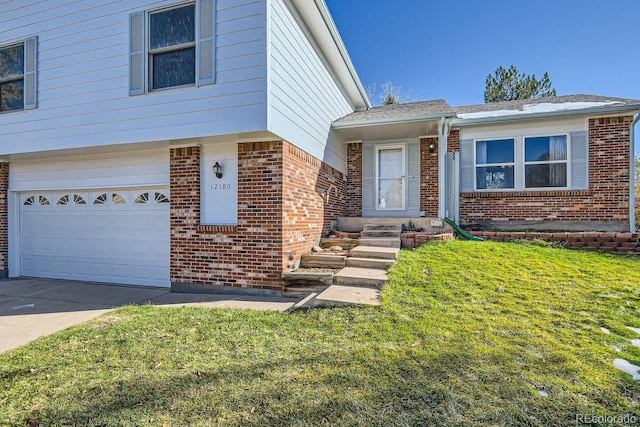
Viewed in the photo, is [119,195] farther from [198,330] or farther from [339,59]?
[339,59]

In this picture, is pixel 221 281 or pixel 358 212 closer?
pixel 221 281

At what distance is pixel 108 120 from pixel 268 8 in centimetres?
374

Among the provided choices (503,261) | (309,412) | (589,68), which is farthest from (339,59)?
(589,68)

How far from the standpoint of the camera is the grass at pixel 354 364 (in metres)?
2.29

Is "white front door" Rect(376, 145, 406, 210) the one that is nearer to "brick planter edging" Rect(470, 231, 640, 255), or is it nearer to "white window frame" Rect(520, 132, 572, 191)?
"brick planter edging" Rect(470, 231, 640, 255)

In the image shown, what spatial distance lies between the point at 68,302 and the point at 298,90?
573cm

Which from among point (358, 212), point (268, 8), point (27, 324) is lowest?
point (27, 324)

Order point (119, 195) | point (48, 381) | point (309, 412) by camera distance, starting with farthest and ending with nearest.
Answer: point (119, 195) → point (48, 381) → point (309, 412)

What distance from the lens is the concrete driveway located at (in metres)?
4.19

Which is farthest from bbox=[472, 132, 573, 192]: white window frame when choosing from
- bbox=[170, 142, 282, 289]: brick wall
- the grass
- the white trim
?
the white trim

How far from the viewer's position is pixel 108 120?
6.08 m

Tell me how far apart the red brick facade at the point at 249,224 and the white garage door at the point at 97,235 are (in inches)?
27.4

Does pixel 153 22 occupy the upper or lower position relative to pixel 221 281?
upper

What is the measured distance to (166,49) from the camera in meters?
5.86
